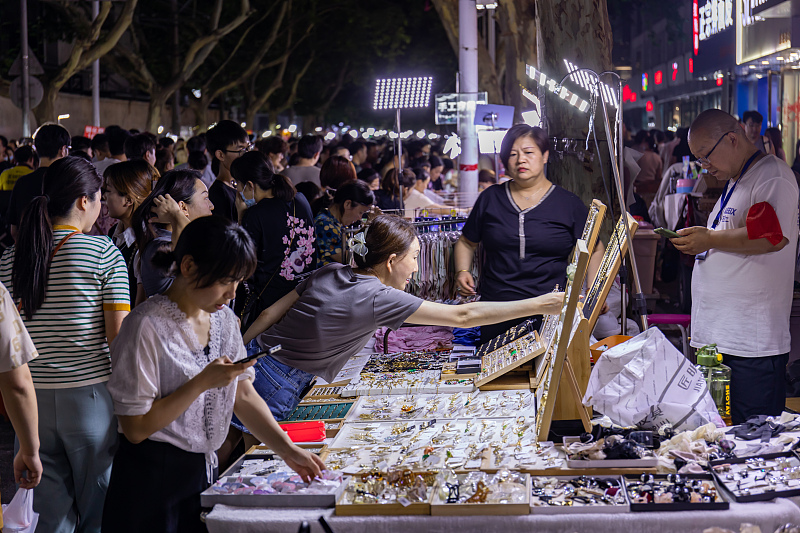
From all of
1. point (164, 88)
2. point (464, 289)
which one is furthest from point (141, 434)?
point (164, 88)

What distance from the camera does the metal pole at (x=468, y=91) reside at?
1109 centimetres

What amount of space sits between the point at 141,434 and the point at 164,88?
71.6ft

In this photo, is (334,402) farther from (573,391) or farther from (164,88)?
(164,88)

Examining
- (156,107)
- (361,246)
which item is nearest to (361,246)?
(361,246)

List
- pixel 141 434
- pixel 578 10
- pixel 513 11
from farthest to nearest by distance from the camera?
1. pixel 513 11
2. pixel 578 10
3. pixel 141 434

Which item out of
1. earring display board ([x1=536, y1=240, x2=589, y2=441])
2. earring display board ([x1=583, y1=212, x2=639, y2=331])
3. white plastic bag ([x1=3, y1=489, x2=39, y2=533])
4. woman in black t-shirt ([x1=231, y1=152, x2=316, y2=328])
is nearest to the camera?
earring display board ([x1=536, y1=240, x2=589, y2=441])

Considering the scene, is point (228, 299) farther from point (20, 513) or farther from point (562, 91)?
point (562, 91)

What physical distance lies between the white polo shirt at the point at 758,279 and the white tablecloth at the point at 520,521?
1.63 meters

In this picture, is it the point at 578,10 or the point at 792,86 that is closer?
the point at 578,10

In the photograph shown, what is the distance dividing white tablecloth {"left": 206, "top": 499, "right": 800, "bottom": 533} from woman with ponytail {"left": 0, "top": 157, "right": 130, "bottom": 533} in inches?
37.2

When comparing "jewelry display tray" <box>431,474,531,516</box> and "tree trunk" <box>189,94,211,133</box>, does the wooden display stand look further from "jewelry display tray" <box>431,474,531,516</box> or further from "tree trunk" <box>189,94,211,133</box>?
"tree trunk" <box>189,94,211,133</box>

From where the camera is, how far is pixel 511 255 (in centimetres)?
511

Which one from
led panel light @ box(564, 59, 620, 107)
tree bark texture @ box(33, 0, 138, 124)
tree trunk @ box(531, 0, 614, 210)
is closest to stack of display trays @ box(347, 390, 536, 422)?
led panel light @ box(564, 59, 620, 107)

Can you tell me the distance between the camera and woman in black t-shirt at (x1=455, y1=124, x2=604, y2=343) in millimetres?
5047
